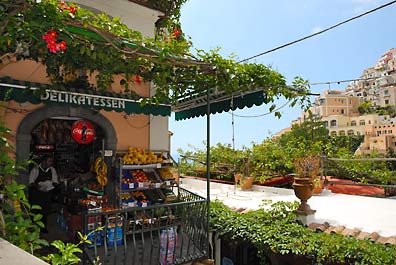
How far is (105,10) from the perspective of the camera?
6684 millimetres

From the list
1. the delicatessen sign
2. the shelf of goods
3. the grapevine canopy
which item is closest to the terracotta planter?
the grapevine canopy

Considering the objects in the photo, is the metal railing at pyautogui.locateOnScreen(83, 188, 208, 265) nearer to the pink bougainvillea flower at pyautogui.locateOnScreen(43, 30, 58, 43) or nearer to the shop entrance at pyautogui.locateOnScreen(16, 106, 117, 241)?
the shop entrance at pyautogui.locateOnScreen(16, 106, 117, 241)

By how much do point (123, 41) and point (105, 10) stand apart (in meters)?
3.88

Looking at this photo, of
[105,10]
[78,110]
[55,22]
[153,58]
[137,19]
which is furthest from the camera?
[137,19]

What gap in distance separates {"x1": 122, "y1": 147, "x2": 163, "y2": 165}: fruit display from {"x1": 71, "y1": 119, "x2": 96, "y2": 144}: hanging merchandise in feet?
2.97

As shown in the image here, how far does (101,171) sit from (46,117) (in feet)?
5.13

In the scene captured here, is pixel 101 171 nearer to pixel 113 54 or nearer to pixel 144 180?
pixel 144 180

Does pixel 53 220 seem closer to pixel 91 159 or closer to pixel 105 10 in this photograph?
pixel 91 159

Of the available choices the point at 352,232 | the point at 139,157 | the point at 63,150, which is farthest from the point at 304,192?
the point at 63,150

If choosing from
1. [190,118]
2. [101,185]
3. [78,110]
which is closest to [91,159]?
[101,185]

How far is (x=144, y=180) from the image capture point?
621 cm

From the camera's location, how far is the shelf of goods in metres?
6.02

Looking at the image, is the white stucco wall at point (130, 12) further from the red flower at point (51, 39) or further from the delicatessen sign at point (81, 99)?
the red flower at point (51, 39)

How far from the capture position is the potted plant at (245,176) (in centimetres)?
1051
